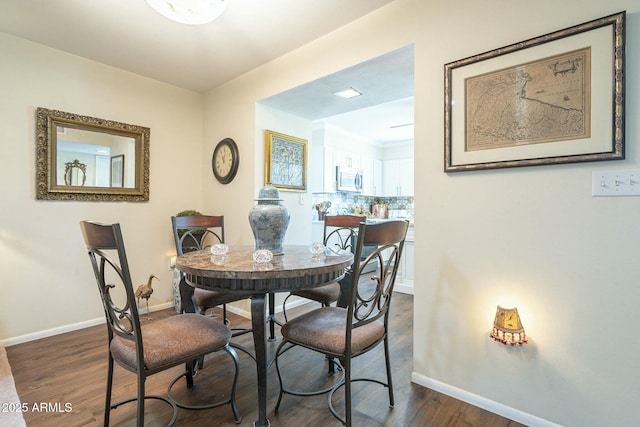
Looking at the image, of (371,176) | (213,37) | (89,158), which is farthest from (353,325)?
(371,176)

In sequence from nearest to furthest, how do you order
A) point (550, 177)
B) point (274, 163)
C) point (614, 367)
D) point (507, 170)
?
point (614, 367) < point (550, 177) < point (507, 170) < point (274, 163)

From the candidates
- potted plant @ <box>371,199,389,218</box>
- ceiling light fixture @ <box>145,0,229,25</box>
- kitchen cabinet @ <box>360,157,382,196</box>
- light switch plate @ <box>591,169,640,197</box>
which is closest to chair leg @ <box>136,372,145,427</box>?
ceiling light fixture @ <box>145,0,229,25</box>

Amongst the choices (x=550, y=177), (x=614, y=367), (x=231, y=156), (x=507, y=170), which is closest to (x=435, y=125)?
(x=507, y=170)

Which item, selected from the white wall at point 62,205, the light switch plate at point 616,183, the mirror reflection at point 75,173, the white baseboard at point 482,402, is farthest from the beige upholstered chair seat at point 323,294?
the mirror reflection at point 75,173

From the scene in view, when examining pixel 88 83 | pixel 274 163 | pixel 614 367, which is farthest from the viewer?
pixel 274 163

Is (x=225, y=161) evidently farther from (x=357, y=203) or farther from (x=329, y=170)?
(x=357, y=203)

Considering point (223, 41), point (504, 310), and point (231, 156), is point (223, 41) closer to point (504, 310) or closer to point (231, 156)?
point (231, 156)

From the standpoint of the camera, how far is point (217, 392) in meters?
1.83

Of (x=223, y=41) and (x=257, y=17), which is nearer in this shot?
(x=257, y=17)

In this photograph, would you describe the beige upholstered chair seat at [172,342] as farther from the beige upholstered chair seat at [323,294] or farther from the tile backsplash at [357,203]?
the tile backsplash at [357,203]

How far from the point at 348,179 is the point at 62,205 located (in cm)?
398

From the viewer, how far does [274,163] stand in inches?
125

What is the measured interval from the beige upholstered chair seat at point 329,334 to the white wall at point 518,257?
520mm

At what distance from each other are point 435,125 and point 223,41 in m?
1.82
